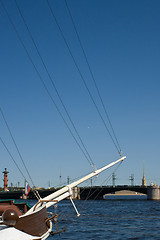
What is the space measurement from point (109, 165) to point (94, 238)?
6.52 meters

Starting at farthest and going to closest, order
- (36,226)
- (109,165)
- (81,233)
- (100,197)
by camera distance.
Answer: (100,197)
(81,233)
(109,165)
(36,226)

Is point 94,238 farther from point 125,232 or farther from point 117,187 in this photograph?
point 117,187

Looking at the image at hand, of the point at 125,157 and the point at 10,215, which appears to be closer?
the point at 10,215

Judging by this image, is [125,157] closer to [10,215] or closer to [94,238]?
[94,238]

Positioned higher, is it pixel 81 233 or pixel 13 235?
pixel 13 235

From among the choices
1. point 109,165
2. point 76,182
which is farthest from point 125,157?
point 76,182

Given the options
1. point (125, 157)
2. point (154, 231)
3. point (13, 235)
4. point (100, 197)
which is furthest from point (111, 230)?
point (100, 197)

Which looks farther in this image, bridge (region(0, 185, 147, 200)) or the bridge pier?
bridge (region(0, 185, 147, 200))

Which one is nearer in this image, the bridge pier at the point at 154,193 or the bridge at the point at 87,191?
the bridge pier at the point at 154,193

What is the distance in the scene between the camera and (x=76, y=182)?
25875 millimetres

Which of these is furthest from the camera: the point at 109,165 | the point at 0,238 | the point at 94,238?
the point at 94,238

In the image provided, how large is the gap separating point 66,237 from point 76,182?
6.82 metres

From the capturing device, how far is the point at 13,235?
48.8 ft

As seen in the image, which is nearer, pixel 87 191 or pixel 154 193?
pixel 154 193
